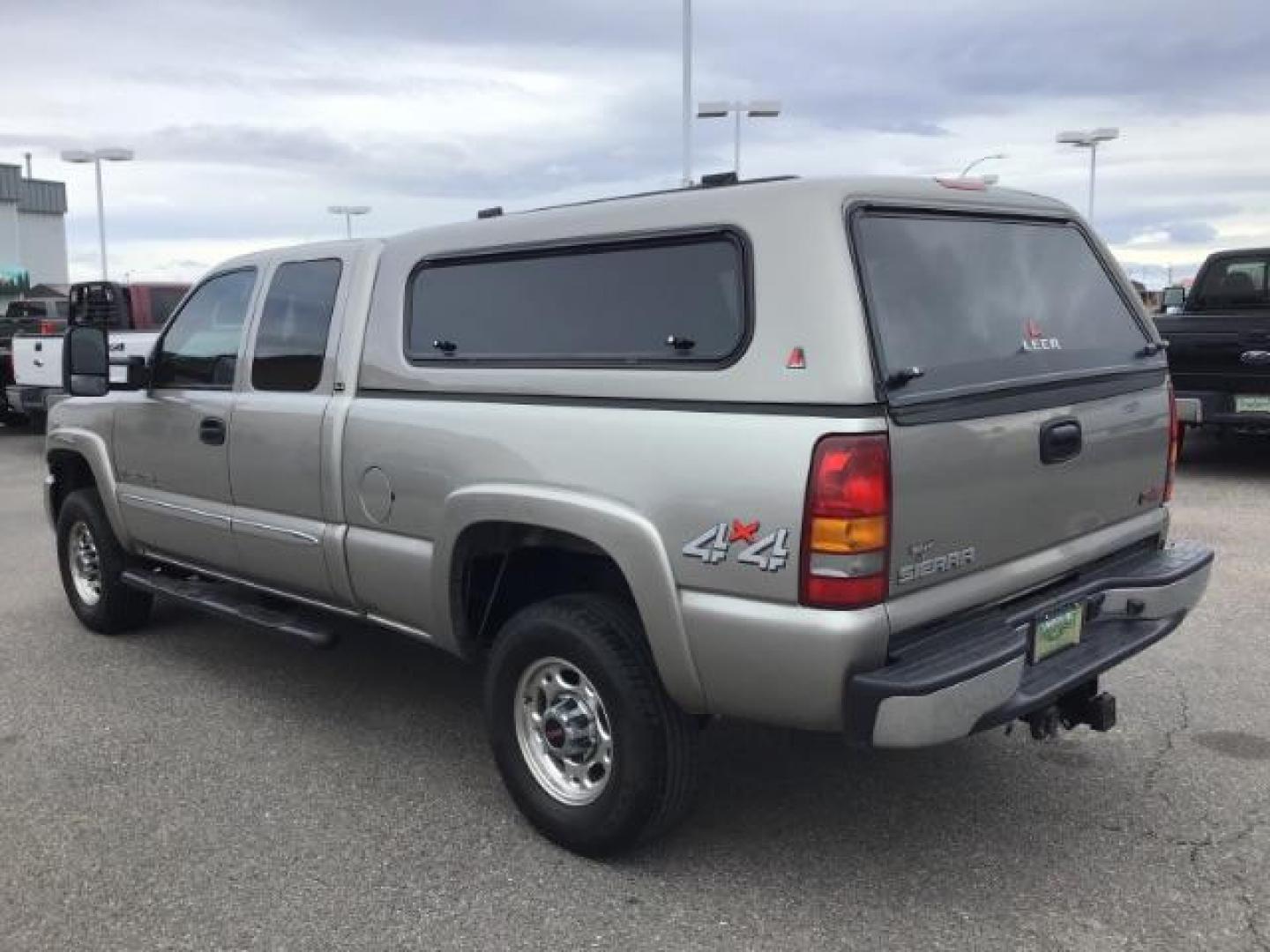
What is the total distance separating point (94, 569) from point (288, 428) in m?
2.34

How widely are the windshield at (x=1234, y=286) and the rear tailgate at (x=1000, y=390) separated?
8263 millimetres

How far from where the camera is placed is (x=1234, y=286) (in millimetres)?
11133

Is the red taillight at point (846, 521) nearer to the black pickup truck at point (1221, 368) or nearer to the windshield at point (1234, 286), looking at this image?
the black pickup truck at point (1221, 368)

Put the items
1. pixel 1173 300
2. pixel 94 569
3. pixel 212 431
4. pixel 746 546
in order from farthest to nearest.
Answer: pixel 1173 300 < pixel 94 569 < pixel 212 431 < pixel 746 546

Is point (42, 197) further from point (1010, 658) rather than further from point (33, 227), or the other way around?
point (1010, 658)

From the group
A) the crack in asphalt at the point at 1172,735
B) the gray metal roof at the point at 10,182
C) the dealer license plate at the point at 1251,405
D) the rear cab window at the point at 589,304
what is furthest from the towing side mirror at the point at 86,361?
the gray metal roof at the point at 10,182

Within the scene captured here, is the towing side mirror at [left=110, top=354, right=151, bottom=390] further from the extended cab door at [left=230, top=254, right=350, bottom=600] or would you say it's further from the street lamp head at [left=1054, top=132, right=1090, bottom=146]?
the street lamp head at [left=1054, top=132, right=1090, bottom=146]

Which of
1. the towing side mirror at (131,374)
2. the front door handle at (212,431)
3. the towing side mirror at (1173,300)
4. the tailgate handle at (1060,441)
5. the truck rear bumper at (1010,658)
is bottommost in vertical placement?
the truck rear bumper at (1010,658)

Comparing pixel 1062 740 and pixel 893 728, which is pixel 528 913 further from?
pixel 1062 740

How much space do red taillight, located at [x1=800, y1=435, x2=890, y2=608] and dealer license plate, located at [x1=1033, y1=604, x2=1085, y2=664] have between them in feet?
2.28

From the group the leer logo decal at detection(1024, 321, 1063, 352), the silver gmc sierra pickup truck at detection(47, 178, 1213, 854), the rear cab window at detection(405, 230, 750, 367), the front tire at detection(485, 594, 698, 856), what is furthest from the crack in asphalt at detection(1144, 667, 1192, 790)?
the rear cab window at detection(405, 230, 750, 367)

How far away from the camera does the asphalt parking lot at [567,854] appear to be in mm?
3111

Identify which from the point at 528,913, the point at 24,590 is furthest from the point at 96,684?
the point at 528,913

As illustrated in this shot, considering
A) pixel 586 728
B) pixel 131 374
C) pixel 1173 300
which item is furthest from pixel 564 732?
pixel 1173 300
